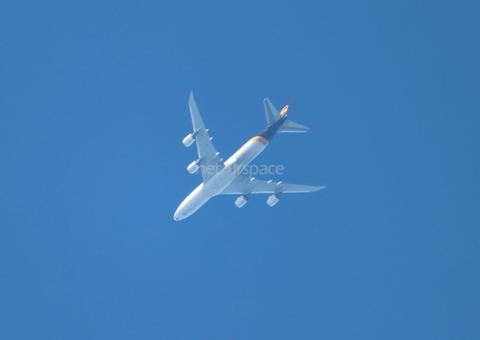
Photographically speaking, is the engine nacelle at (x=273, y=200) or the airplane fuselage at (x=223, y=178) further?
the engine nacelle at (x=273, y=200)

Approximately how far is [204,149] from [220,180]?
14.5 ft

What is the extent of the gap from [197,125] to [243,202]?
13.8 metres

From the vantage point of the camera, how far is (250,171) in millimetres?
79062

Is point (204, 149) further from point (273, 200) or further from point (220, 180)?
point (273, 200)

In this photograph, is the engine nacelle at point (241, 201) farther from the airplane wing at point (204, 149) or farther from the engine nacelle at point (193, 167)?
the engine nacelle at point (193, 167)

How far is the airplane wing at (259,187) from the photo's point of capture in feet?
255

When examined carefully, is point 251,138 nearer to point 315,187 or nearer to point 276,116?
point 276,116

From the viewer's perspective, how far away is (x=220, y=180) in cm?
7225

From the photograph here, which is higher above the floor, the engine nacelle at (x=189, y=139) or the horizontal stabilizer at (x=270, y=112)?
the horizontal stabilizer at (x=270, y=112)

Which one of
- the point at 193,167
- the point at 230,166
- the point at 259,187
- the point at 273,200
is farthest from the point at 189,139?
the point at 273,200

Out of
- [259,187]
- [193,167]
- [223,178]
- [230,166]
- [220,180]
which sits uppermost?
[259,187]

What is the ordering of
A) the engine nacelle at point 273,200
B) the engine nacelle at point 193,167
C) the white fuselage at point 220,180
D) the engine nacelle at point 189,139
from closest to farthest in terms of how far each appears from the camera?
the engine nacelle at point 189,139
the engine nacelle at point 193,167
the white fuselage at point 220,180
the engine nacelle at point 273,200

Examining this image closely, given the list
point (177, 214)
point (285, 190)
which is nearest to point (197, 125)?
point (177, 214)

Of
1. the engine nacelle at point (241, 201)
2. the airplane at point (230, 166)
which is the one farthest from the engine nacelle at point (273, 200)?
the engine nacelle at point (241, 201)
